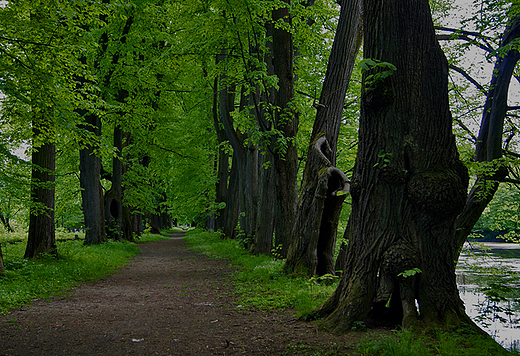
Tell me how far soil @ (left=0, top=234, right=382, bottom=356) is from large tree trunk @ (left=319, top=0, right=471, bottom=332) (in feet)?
2.33

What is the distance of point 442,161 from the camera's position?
426 centimetres

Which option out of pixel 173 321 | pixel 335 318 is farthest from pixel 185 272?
pixel 335 318

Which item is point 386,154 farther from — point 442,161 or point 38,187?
point 38,187

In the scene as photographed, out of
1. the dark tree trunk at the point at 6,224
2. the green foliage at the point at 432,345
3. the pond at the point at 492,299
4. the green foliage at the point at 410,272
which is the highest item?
the green foliage at the point at 410,272

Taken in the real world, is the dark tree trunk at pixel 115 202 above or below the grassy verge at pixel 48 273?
above

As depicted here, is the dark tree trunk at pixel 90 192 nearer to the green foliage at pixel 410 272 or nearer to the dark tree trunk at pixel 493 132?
the dark tree trunk at pixel 493 132

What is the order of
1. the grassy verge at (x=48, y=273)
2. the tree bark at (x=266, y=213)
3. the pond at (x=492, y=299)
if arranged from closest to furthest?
the pond at (x=492, y=299)
the grassy verge at (x=48, y=273)
the tree bark at (x=266, y=213)

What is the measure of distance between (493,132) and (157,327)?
342 inches

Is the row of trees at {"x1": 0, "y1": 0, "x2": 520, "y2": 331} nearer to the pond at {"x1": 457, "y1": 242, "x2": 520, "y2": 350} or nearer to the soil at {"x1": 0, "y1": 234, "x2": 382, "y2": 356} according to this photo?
the soil at {"x1": 0, "y1": 234, "x2": 382, "y2": 356}

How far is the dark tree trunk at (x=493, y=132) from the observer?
907cm

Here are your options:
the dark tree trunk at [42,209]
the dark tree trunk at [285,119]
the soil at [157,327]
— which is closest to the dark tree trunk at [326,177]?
the dark tree trunk at [285,119]

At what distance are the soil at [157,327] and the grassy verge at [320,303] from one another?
0.23 metres

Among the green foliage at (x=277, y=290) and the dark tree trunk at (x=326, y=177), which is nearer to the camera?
the green foliage at (x=277, y=290)

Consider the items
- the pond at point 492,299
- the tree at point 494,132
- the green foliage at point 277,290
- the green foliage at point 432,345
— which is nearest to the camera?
the green foliage at point 432,345
